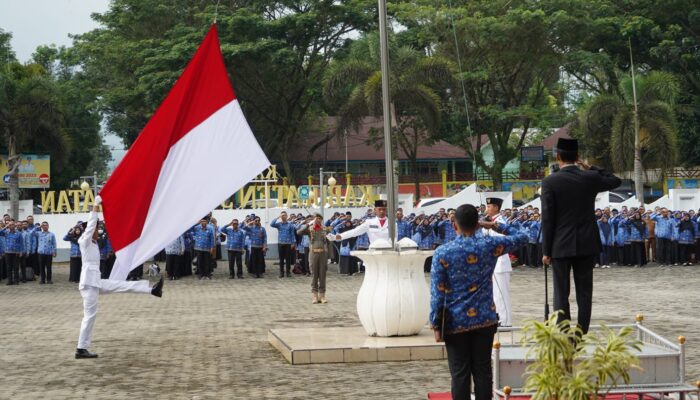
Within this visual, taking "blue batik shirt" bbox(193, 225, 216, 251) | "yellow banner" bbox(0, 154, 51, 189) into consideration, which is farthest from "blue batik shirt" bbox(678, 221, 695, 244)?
"yellow banner" bbox(0, 154, 51, 189)

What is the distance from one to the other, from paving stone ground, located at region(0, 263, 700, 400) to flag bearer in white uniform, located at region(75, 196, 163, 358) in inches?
12.5

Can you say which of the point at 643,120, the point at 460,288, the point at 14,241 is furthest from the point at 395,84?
the point at 460,288

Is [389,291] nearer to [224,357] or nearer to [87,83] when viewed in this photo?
[224,357]

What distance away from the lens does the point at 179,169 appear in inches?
476

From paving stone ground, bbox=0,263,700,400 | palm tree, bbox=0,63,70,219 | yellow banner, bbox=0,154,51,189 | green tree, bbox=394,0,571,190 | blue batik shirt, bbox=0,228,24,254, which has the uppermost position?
green tree, bbox=394,0,571,190

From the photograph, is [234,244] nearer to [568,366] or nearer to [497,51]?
[497,51]

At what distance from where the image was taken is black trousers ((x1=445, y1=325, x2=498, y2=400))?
7441 millimetres

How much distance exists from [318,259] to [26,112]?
24.6 m

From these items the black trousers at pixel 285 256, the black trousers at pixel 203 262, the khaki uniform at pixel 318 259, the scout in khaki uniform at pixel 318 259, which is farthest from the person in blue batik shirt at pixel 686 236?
the khaki uniform at pixel 318 259

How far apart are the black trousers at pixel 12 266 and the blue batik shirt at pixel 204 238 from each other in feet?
15.8

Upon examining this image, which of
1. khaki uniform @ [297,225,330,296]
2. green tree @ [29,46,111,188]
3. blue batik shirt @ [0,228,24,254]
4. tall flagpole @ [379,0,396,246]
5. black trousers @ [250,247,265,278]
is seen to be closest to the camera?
tall flagpole @ [379,0,396,246]

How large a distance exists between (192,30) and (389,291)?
36.9m

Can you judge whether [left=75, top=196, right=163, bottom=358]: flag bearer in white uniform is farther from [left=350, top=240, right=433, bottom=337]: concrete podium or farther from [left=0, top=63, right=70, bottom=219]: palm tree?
[left=0, top=63, right=70, bottom=219]: palm tree

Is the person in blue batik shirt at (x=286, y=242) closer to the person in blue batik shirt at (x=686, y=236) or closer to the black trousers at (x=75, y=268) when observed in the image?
the black trousers at (x=75, y=268)
